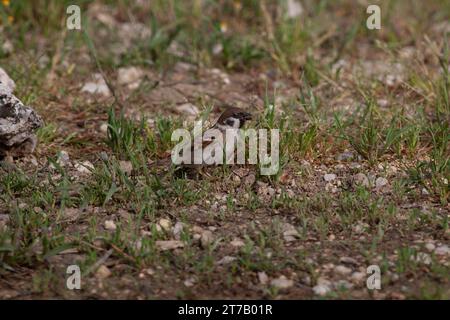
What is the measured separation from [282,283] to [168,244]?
2.46 feet

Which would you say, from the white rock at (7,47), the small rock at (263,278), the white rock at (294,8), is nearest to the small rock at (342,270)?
the small rock at (263,278)

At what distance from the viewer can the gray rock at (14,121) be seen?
548 cm

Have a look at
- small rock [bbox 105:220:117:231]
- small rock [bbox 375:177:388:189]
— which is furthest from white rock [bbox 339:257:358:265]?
small rock [bbox 105:220:117:231]

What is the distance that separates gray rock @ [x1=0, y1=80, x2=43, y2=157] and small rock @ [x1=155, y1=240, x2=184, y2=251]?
4.70ft

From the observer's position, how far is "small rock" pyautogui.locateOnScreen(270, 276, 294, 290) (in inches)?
173

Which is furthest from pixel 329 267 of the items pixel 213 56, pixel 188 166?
pixel 213 56

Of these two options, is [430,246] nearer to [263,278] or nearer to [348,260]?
[348,260]

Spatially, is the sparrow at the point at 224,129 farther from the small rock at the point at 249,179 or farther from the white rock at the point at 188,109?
the white rock at the point at 188,109

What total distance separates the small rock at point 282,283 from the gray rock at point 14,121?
2160mm

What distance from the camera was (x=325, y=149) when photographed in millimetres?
5789

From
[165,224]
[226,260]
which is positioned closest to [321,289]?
[226,260]

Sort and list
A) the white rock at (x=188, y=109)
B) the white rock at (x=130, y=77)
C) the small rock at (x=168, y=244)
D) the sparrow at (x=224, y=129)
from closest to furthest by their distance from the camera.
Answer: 1. the small rock at (x=168, y=244)
2. the sparrow at (x=224, y=129)
3. the white rock at (x=188, y=109)
4. the white rock at (x=130, y=77)

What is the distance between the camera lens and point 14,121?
5.50 metres
